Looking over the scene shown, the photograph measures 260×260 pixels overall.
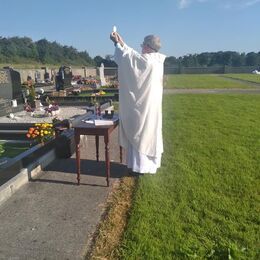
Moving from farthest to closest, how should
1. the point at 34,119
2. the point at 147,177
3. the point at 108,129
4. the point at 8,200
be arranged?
1. the point at 34,119
2. the point at 147,177
3. the point at 108,129
4. the point at 8,200

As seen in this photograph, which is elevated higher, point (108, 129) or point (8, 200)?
point (108, 129)

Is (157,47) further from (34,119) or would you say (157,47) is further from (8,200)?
(34,119)

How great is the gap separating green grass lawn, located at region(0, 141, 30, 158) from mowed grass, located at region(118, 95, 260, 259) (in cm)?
307

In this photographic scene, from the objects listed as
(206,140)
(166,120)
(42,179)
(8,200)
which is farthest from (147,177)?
(166,120)

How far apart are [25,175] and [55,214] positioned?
4.54 ft

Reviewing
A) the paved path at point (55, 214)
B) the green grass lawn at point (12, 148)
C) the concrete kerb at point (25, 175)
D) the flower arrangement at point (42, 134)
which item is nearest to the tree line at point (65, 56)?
the green grass lawn at point (12, 148)

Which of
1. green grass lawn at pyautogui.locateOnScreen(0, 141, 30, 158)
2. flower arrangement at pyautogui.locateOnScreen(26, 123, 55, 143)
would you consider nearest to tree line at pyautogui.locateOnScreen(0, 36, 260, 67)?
green grass lawn at pyautogui.locateOnScreen(0, 141, 30, 158)

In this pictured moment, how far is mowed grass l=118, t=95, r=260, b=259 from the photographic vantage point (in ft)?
11.7

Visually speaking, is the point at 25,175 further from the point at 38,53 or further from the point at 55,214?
the point at 38,53

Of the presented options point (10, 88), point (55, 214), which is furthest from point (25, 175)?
point (10, 88)

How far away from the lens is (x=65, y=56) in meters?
97.3

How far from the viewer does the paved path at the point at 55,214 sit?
12.0 ft

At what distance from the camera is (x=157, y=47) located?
18.1 feet

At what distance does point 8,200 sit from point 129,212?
166cm
